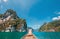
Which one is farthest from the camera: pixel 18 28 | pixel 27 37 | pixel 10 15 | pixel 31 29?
pixel 10 15

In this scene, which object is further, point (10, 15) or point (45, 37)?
point (10, 15)

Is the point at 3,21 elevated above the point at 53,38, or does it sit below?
above

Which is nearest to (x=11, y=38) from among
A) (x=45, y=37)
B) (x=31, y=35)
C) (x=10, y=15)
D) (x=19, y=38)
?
(x=19, y=38)

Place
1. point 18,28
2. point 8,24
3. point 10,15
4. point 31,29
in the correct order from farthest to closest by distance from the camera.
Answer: point 10,15
point 18,28
point 8,24
point 31,29

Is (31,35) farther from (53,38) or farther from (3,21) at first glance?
(3,21)

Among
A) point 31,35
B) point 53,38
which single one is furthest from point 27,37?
point 53,38

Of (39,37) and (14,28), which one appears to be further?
(14,28)

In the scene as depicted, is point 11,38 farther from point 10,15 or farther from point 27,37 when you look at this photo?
point 10,15

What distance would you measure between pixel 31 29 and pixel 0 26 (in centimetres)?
261

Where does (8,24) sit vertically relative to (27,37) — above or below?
above

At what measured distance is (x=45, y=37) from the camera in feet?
25.8

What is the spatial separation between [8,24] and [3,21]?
0.50 m

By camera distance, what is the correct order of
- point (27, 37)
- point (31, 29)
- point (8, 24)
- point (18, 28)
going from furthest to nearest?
point (18, 28) → point (8, 24) → point (31, 29) → point (27, 37)

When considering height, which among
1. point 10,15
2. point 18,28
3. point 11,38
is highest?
point 10,15
